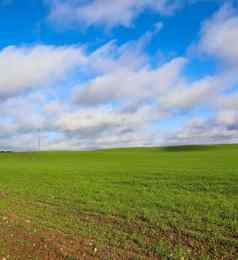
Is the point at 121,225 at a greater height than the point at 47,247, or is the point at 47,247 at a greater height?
the point at 47,247

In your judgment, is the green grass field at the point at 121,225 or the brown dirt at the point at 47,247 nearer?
the brown dirt at the point at 47,247

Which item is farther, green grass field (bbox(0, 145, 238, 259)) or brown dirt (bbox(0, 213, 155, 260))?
green grass field (bbox(0, 145, 238, 259))

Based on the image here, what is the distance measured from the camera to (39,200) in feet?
65.3

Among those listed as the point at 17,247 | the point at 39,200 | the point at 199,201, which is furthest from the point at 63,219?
the point at 199,201

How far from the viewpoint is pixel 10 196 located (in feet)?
72.2

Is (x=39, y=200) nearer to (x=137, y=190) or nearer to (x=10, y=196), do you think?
(x=10, y=196)

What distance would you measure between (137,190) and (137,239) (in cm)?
1233

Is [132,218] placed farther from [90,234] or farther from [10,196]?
[10,196]

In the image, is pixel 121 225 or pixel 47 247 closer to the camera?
pixel 47 247

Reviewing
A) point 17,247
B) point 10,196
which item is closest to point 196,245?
point 17,247

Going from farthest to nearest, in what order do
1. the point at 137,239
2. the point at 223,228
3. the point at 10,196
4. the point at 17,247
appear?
the point at 10,196 → the point at 223,228 → the point at 137,239 → the point at 17,247

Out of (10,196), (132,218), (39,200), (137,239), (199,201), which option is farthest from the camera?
(10,196)

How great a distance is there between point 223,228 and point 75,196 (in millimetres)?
11479

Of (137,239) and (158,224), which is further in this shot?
(158,224)
